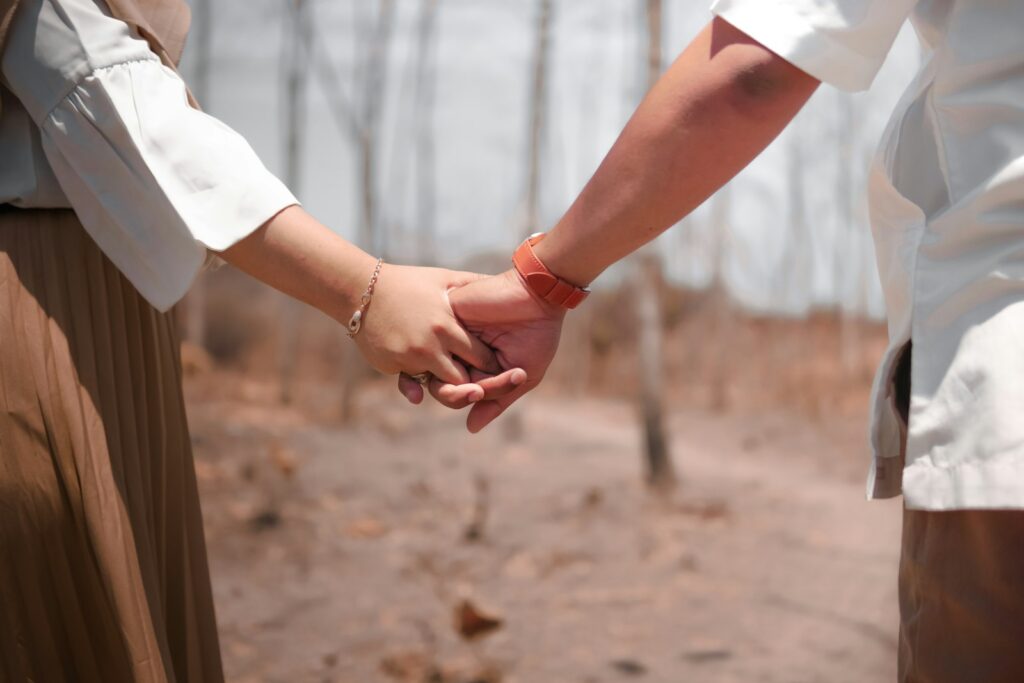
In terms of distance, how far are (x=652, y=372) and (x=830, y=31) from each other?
5.56 metres

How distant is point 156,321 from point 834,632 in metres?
3.19

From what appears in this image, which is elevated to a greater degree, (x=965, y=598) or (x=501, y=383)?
(x=501, y=383)

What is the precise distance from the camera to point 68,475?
1.19 meters

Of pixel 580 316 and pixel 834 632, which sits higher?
pixel 580 316

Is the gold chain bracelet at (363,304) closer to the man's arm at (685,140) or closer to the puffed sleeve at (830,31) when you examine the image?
the man's arm at (685,140)

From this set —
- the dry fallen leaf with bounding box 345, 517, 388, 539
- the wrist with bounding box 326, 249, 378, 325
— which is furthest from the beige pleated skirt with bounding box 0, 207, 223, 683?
the dry fallen leaf with bounding box 345, 517, 388, 539

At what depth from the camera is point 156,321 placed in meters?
1.42

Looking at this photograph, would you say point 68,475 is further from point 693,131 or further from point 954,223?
point 954,223

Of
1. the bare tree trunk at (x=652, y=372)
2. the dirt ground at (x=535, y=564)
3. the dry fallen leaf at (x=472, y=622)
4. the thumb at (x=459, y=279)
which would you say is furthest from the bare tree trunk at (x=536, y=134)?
the thumb at (x=459, y=279)

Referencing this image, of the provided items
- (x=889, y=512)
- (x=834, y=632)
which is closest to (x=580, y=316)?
(x=889, y=512)

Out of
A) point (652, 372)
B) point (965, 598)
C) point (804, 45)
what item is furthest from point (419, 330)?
point (652, 372)

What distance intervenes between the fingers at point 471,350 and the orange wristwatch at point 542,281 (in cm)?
18

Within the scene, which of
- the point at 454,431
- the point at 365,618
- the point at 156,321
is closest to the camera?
the point at 156,321

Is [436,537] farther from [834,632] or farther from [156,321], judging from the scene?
[156,321]
